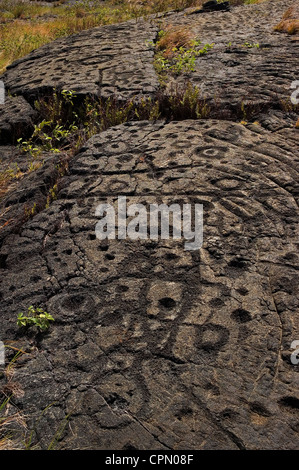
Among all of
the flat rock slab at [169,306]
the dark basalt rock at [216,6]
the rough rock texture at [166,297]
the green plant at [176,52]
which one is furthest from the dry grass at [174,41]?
the flat rock slab at [169,306]

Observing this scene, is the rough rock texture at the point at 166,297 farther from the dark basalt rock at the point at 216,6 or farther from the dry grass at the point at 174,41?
Answer: the dark basalt rock at the point at 216,6

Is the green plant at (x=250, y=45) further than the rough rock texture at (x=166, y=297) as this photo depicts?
Yes

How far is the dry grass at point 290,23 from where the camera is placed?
17.1ft

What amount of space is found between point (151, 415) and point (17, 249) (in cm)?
138

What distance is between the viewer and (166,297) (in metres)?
2.19

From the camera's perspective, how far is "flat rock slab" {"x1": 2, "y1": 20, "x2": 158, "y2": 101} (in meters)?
4.56

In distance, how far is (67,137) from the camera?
3.91m

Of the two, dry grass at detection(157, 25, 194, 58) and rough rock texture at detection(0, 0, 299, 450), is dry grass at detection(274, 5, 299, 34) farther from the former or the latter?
rough rock texture at detection(0, 0, 299, 450)

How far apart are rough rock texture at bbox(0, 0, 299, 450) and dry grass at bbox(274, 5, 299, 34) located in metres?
2.32

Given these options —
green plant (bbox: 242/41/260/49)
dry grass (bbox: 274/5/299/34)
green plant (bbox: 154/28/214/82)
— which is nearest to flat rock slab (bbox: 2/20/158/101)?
green plant (bbox: 154/28/214/82)

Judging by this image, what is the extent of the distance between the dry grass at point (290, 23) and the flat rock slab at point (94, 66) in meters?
1.66

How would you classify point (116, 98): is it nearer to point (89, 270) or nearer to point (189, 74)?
point (189, 74)

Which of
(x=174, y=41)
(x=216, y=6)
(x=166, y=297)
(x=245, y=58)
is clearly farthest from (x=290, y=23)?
(x=166, y=297)

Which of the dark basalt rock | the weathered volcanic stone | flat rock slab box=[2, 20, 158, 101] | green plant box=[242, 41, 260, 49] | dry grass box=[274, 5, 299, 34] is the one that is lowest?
the weathered volcanic stone
